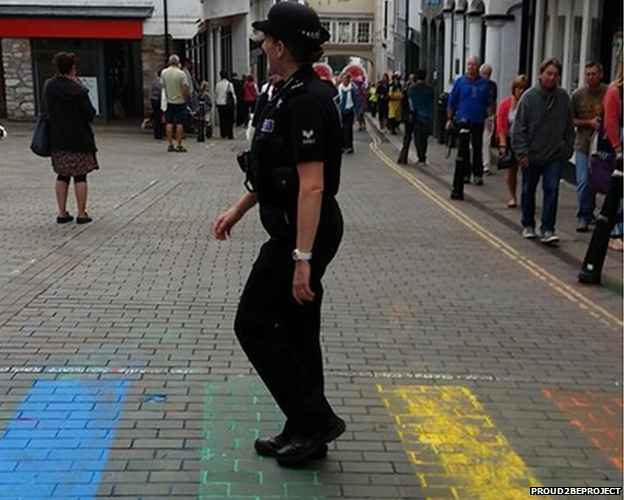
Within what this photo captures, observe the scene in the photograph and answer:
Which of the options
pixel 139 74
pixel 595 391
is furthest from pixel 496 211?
pixel 139 74

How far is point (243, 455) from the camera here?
164 inches

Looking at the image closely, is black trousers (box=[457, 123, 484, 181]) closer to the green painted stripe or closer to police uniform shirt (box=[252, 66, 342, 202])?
the green painted stripe

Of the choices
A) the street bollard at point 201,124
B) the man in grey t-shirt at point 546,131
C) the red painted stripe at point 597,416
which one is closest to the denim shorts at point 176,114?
the street bollard at point 201,124

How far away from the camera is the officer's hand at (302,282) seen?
3.75 meters

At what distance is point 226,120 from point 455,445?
20299 millimetres

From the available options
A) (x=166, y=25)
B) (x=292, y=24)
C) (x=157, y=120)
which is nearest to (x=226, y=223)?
(x=292, y=24)

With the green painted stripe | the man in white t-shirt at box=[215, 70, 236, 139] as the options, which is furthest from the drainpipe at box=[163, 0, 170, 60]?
the green painted stripe

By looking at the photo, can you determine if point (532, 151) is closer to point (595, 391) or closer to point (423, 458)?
point (595, 391)

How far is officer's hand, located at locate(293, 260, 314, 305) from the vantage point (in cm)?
375

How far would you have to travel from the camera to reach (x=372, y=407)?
4.82 m

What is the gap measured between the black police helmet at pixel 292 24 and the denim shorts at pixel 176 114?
1598 cm

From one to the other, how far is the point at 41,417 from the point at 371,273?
13.4 ft

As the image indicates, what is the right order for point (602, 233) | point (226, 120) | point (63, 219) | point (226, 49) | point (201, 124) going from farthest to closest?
point (226, 49) → point (226, 120) → point (201, 124) → point (63, 219) → point (602, 233)

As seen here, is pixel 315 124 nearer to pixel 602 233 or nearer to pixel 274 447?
pixel 274 447
